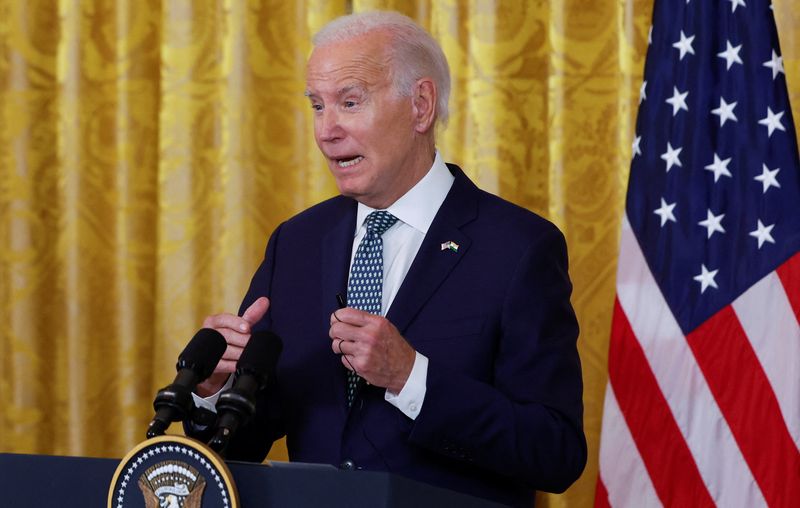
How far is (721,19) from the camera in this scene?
322 centimetres

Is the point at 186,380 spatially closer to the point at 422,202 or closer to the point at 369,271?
the point at 369,271

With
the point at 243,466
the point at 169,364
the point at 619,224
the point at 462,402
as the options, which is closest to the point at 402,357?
A: the point at 462,402

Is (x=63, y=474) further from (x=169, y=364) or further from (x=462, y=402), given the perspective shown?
(x=169, y=364)

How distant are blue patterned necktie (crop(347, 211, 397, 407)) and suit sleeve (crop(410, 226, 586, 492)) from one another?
0.89 feet

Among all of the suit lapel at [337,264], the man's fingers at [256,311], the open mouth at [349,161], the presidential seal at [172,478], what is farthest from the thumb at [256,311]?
the presidential seal at [172,478]

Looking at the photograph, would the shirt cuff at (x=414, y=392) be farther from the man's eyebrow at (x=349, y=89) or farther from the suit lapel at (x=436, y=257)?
the man's eyebrow at (x=349, y=89)

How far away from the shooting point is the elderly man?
215 centimetres

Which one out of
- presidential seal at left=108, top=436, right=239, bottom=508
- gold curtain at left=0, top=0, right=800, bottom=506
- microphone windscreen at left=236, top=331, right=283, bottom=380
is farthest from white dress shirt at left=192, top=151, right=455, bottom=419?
gold curtain at left=0, top=0, right=800, bottom=506

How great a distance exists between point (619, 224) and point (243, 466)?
213cm

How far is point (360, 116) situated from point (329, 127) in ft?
0.25

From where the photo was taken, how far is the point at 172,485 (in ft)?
5.07

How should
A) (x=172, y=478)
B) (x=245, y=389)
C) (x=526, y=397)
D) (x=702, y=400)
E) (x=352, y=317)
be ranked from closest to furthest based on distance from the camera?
(x=172, y=478) < (x=245, y=389) < (x=352, y=317) < (x=526, y=397) < (x=702, y=400)

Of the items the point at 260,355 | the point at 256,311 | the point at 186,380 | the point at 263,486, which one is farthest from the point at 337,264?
the point at 263,486

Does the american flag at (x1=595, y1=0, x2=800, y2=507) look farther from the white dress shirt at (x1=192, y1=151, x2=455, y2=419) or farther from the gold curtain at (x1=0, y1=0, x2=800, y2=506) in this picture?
the white dress shirt at (x1=192, y1=151, x2=455, y2=419)
